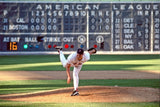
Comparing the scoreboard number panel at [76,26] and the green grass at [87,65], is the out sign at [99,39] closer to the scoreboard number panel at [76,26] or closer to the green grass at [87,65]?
the scoreboard number panel at [76,26]

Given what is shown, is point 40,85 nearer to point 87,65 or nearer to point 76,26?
point 87,65

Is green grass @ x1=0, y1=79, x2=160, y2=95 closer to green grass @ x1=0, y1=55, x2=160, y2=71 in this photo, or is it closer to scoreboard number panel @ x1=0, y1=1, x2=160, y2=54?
green grass @ x1=0, y1=55, x2=160, y2=71

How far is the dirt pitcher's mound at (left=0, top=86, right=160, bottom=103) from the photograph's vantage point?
30.3 ft

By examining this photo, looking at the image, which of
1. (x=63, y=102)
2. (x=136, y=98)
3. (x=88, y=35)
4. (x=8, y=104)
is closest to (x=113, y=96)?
(x=136, y=98)

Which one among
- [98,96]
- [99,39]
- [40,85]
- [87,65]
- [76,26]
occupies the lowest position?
[87,65]

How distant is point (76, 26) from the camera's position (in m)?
34.9

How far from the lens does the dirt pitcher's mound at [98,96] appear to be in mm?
9242

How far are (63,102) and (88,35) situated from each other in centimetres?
2655

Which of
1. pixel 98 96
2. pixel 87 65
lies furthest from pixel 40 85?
pixel 87 65

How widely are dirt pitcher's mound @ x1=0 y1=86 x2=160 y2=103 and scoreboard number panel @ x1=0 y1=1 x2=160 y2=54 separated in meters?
24.2

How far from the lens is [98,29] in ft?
115

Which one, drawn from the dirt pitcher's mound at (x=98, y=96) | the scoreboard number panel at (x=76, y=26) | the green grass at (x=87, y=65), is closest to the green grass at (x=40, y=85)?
the dirt pitcher's mound at (x=98, y=96)

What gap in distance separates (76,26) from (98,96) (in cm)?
2555

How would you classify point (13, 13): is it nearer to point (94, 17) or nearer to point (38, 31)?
point (38, 31)
